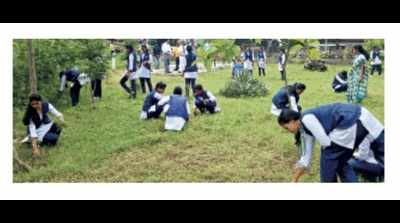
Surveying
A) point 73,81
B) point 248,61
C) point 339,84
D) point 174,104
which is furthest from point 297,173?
point 73,81

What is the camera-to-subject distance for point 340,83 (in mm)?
7648

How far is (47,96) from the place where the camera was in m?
7.54

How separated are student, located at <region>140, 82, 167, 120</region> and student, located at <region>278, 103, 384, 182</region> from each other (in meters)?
2.33

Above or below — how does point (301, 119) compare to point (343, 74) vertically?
below

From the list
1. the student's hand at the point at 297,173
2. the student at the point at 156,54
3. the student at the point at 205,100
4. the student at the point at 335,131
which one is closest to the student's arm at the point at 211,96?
the student at the point at 205,100

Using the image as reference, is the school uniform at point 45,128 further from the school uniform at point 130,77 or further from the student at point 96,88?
the school uniform at point 130,77

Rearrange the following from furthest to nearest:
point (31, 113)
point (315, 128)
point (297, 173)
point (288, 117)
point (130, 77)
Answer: point (130, 77) < point (31, 113) < point (297, 173) < point (315, 128) < point (288, 117)

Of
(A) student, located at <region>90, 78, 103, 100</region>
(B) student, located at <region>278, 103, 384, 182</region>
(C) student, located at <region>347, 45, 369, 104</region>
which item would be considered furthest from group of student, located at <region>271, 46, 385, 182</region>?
(A) student, located at <region>90, 78, 103, 100</region>

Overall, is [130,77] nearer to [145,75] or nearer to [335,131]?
[145,75]

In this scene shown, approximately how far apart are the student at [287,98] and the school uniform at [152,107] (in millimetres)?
1536

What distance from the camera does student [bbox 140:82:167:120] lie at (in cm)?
770

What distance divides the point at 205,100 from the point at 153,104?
0.71m

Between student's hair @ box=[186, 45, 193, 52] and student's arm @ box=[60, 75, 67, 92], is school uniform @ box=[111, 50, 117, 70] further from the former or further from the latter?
student's hair @ box=[186, 45, 193, 52]
